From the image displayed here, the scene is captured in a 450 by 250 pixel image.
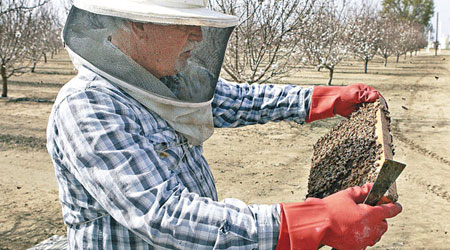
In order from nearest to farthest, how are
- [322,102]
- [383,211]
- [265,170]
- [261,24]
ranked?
[383,211], [322,102], [265,170], [261,24]

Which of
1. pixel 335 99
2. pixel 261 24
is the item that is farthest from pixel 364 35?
pixel 335 99

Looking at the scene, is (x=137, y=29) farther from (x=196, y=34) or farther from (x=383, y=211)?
(x=383, y=211)

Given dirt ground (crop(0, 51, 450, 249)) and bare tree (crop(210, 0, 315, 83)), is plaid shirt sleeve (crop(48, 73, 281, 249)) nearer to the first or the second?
dirt ground (crop(0, 51, 450, 249))

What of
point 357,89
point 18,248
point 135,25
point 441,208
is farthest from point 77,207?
point 441,208

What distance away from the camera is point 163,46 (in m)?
1.57

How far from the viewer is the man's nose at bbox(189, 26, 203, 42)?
5.45 feet

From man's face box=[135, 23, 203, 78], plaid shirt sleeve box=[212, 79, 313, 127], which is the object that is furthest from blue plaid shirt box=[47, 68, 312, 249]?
plaid shirt sleeve box=[212, 79, 313, 127]

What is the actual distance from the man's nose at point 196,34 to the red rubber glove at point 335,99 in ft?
2.69

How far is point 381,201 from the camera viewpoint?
61.6 inches

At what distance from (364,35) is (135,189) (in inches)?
871

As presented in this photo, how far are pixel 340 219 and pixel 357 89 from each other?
1.12 metres

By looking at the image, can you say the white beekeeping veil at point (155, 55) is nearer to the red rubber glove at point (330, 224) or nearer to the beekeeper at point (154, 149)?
the beekeeper at point (154, 149)

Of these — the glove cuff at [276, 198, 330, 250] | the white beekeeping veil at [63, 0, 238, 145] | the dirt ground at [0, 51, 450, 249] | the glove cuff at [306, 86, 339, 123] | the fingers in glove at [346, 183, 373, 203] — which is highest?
the white beekeeping veil at [63, 0, 238, 145]

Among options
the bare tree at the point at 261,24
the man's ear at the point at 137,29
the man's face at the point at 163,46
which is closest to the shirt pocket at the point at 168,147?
the man's face at the point at 163,46
